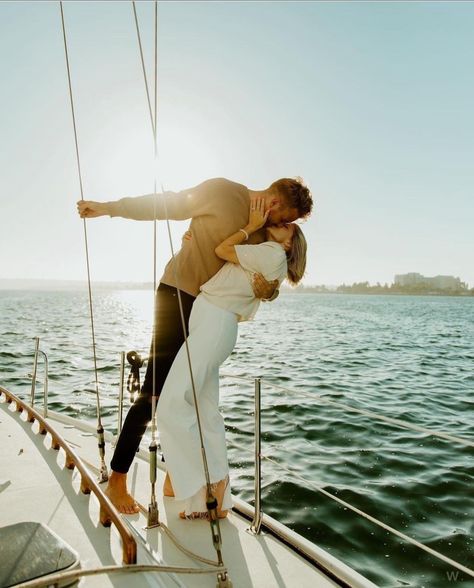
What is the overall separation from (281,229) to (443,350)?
60.2 ft

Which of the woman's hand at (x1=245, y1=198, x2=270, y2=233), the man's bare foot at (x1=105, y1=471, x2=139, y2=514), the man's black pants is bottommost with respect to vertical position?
the man's bare foot at (x1=105, y1=471, x2=139, y2=514)

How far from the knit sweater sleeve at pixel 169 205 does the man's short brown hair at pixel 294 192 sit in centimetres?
30

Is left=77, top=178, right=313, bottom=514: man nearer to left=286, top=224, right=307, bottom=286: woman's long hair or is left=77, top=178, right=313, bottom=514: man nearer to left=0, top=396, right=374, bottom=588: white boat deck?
left=286, top=224, right=307, bottom=286: woman's long hair

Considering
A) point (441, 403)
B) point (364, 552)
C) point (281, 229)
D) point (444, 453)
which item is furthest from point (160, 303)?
point (441, 403)

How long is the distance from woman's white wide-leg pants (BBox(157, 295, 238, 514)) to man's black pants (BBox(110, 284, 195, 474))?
3.8 inches

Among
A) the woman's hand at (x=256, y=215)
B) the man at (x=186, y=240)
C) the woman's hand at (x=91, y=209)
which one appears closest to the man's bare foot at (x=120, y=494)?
the man at (x=186, y=240)

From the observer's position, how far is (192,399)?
207 centimetres

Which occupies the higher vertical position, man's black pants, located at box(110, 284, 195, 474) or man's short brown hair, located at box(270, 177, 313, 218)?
man's short brown hair, located at box(270, 177, 313, 218)

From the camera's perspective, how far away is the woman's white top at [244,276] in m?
1.97

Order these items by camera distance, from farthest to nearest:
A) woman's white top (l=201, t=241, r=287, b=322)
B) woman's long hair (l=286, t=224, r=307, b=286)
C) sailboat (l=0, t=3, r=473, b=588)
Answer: woman's long hair (l=286, t=224, r=307, b=286), woman's white top (l=201, t=241, r=287, b=322), sailboat (l=0, t=3, r=473, b=588)

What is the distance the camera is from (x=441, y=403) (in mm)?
8570

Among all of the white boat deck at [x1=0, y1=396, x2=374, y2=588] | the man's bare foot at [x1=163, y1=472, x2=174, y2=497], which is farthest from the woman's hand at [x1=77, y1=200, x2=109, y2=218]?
the man's bare foot at [x1=163, y1=472, x2=174, y2=497]

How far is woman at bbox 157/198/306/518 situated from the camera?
6.61ft

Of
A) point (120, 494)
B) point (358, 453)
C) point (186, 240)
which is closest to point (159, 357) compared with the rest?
point (186, 240)
